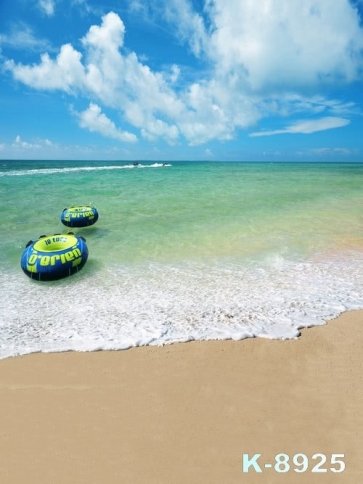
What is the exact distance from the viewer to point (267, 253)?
816 centimetres

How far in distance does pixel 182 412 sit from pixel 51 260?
4.56m

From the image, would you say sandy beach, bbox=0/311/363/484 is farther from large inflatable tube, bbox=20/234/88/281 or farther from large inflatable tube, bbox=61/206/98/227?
large inflatable tube, bbox=61/206/98/227

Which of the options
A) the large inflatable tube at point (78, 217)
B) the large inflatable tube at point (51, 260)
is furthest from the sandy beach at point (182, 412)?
the large inflatable tube at point (78, 217)

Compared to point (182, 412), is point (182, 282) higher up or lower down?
higher up

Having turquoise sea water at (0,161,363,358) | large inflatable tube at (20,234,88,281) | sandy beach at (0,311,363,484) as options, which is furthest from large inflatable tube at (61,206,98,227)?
sandy beach at (0,311,363,484)

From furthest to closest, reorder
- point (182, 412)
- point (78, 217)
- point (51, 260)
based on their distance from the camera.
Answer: point (78, 217), point (51, 260), point (182, 412)

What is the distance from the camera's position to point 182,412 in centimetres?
299

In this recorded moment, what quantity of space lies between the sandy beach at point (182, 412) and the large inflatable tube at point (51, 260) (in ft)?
8.92

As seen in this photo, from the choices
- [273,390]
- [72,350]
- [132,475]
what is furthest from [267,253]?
[132,475]

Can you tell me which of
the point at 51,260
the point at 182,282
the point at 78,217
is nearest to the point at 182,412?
the point at 182,282

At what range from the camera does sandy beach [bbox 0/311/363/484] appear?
2.50m

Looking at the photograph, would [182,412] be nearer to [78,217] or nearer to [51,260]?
[51,260]

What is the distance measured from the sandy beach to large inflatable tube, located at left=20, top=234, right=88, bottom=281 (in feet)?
8.92

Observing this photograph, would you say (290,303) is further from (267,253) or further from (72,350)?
(72,350)
